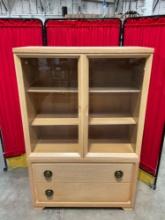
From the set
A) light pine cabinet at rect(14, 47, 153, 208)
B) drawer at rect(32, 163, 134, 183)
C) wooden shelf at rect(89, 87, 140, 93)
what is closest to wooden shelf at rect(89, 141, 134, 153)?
light pine cabinet at rect(14, 47, 153, 208)

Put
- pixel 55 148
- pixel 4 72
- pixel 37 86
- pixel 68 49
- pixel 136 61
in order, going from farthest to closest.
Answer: pixel 4 72 → pixel 55 148 → pixel 37 86 → pixel 136 61 → pixel 68 49

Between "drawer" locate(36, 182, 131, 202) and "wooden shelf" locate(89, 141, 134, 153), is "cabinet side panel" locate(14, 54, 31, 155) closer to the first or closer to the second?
"drawer" locate(36, 182, 131, 202)

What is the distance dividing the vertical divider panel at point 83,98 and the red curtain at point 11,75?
2.40 feet

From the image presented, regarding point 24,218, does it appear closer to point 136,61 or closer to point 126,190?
point 126,190

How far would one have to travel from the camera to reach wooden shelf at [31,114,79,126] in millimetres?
1563

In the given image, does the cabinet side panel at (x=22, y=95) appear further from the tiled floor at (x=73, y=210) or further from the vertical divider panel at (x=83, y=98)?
the tiled floor at (x=73, y=210)

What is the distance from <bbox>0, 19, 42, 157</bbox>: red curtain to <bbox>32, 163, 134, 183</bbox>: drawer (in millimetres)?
681

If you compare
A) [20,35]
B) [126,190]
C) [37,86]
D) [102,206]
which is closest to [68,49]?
[37,86]

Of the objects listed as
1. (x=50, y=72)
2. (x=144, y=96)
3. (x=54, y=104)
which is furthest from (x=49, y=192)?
(x=144, y=96)

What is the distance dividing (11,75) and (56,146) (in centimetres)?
87

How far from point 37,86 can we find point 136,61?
0.85 m

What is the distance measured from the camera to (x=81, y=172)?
160cm

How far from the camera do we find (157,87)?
1.67m

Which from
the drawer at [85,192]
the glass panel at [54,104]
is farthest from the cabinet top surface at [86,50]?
the drawer at [85,192]
